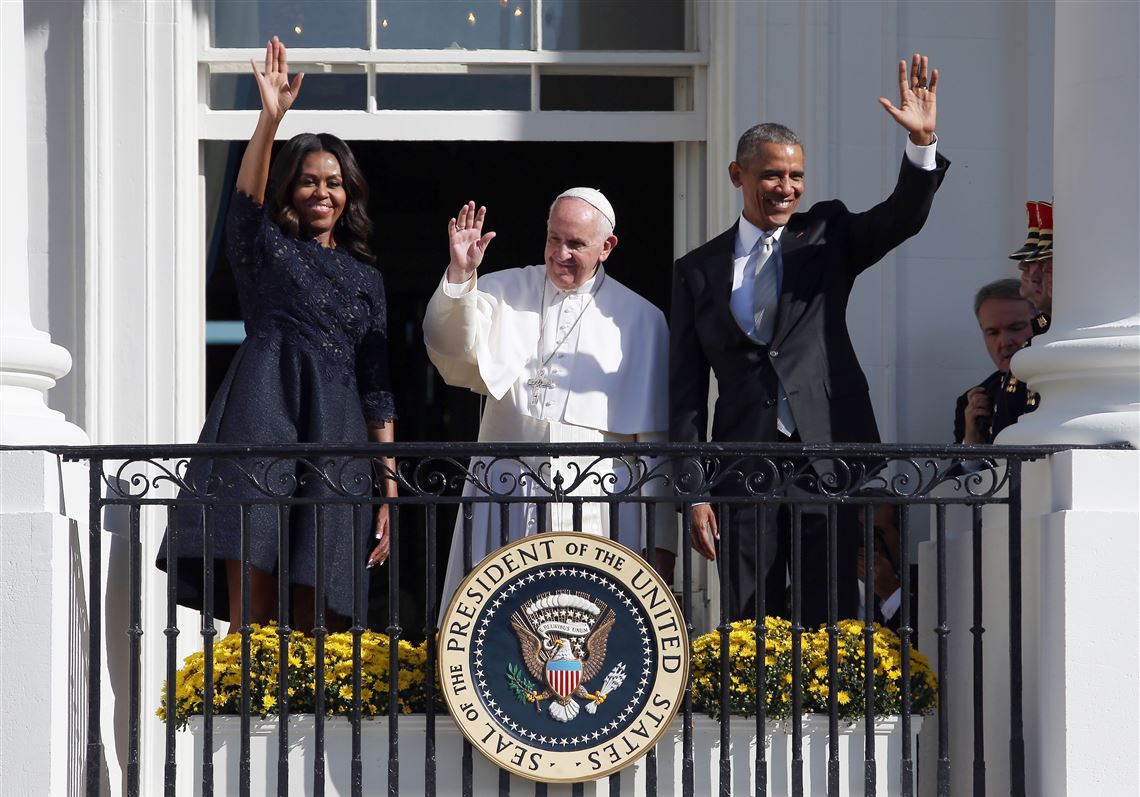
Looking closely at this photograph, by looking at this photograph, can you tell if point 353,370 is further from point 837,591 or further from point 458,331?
point 837,591

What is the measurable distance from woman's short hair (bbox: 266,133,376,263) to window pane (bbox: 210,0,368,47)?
57.7 inches

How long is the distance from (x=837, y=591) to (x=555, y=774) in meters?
1.05

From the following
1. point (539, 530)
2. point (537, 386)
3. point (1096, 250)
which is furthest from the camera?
point (537, 386)

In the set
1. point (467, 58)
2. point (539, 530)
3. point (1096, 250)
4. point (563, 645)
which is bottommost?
point (563, 645)

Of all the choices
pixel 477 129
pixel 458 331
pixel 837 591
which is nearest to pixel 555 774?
pixel 837 591

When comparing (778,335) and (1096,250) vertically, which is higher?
(1096,250)

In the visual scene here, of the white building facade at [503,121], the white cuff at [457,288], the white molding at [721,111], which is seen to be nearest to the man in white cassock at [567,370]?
the white cuff at [457,288]

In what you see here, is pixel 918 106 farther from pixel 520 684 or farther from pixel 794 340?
pixel 520 684

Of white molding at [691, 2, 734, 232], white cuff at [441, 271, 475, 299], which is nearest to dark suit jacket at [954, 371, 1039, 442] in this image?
white molding at [691, 2, 734, 232]

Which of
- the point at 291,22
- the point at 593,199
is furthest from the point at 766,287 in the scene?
the point at 291,22

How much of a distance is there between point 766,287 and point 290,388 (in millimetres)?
1552

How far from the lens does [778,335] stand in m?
6.31

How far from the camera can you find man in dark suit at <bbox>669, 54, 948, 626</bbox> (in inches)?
247

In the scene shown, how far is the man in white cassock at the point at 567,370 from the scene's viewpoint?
6.41 metres
